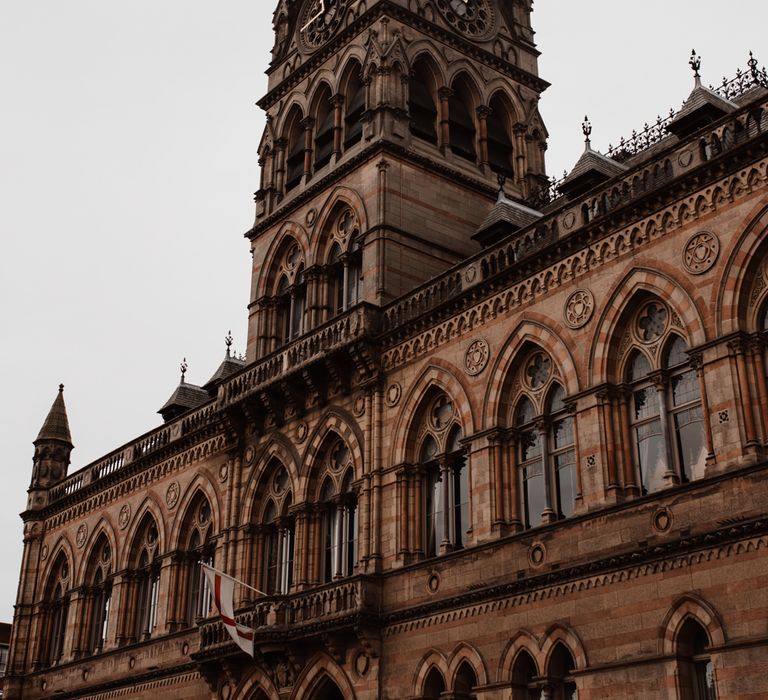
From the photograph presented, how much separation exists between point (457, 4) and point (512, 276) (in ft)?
50.0

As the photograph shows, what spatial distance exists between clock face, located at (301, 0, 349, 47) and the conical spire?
68.4 feet

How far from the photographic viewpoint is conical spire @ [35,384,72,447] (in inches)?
1961

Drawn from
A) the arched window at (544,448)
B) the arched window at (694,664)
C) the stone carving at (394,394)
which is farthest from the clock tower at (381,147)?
the arched window at (694,664)

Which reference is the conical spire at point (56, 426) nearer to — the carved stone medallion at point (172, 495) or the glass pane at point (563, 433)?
the carved stone medallion at point (172, 495)

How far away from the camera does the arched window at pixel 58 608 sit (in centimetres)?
4425

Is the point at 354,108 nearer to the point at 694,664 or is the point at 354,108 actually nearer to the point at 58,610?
the point at 694,664

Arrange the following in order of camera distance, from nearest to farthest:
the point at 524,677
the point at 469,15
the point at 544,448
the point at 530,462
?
the point at 524,677 < the point at 544,448 < the point at 530,462 < the point at 469,15

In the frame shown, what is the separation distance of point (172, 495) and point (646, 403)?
66.2 feet

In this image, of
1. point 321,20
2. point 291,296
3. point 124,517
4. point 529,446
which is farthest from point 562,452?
point 124,517

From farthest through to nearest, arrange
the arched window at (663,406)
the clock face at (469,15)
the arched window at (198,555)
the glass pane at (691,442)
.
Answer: the clock face at (469,15)
the arched window at (198,555)
the arched window at (663,406)
the glass pane at (691,442)

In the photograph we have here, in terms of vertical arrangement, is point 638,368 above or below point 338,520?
above

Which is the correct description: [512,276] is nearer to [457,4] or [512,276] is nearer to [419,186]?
[419,186]

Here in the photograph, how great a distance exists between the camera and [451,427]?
27.8 metres

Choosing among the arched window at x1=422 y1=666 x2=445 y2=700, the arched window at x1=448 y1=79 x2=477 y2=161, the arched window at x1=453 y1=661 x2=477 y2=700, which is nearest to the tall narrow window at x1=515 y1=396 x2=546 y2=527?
the arched window at x1=453 y1=661 x2=477 y2=700
